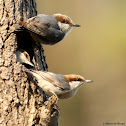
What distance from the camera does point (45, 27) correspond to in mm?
3787

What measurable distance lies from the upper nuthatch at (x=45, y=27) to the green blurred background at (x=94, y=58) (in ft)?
11.6

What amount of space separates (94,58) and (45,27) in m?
4.82

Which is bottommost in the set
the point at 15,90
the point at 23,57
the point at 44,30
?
the point at 15,90

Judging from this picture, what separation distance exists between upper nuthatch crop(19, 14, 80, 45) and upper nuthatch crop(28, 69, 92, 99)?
410 millimetres

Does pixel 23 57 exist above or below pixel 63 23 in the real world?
below

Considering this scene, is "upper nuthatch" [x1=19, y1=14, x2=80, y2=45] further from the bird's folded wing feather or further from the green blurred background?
the green blurred background

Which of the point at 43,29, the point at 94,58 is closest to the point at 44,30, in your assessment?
the point at 43,29

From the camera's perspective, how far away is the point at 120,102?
8141mm

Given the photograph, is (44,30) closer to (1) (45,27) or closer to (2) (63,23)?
(1) (45,27)

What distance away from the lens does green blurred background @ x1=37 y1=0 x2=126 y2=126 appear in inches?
305

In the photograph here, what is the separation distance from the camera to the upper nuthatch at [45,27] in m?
3.67

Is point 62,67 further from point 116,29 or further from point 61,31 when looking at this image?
point 61,31

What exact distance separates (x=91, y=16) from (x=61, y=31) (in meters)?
4.68

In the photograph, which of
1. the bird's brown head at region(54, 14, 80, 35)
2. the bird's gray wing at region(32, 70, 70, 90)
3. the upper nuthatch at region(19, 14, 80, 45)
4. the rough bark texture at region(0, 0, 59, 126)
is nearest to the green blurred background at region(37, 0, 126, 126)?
the bird's brown head at region(54, 14, 80, 35)
